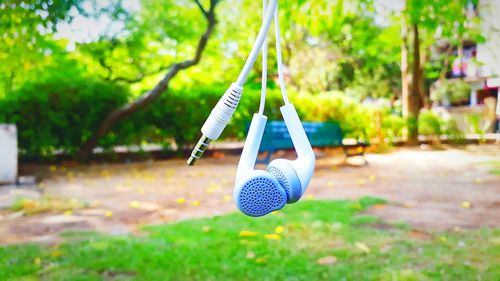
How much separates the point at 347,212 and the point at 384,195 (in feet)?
4.65

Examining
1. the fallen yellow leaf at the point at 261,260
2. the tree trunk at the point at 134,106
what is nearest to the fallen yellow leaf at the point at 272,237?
the fallen yellow leaf at the point at 261,260

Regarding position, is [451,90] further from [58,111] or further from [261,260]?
[261,260]

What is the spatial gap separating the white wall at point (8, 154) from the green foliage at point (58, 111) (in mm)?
2021

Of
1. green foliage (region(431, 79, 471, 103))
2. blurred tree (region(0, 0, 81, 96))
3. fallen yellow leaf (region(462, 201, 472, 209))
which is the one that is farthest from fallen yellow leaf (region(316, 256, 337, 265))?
green foliage (region(431, 79, 471, 103))

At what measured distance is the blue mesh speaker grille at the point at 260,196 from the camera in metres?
0.98

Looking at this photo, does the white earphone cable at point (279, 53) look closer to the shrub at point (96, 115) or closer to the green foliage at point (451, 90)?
the shrub at point (96, 115)

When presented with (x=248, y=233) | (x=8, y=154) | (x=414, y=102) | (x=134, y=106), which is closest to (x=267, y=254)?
(x=248, y=233)

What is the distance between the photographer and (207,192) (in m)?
7.22

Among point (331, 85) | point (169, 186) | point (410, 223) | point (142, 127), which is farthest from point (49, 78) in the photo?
point (331, 85)

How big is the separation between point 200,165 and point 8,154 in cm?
409

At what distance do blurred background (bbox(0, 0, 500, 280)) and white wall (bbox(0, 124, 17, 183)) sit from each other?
0.07ft

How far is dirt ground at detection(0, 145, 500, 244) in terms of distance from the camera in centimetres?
506

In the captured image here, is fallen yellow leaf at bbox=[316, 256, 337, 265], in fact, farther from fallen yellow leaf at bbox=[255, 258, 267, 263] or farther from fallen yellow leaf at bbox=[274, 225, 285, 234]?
fallen yellow leaf at bbox=[274, 225, 285, 234]

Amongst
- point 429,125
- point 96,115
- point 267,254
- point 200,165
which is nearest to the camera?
point 267,254
